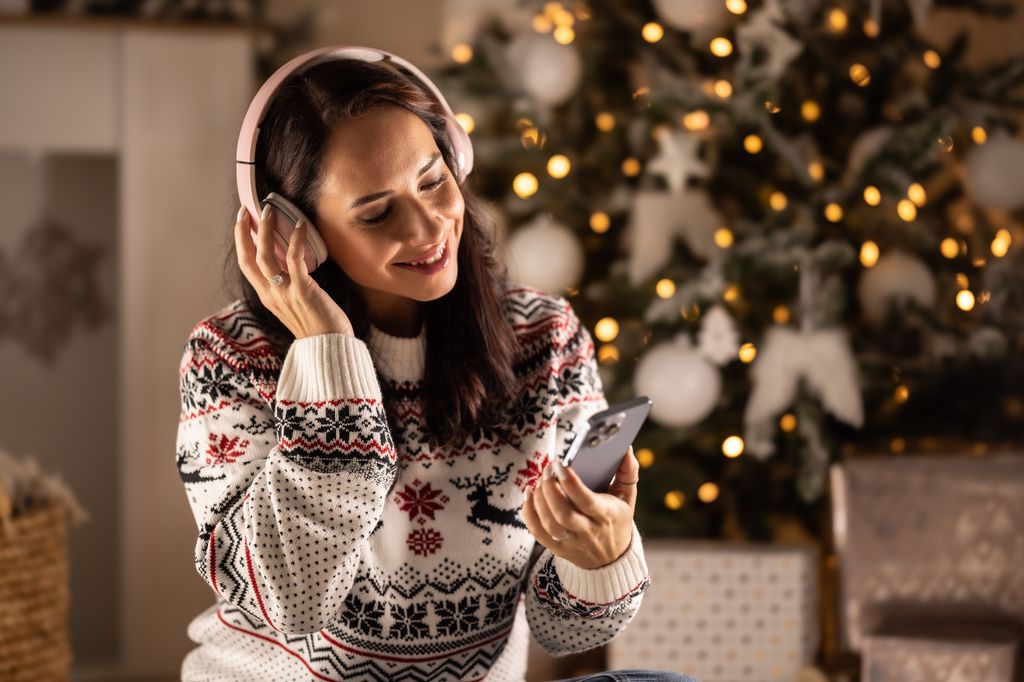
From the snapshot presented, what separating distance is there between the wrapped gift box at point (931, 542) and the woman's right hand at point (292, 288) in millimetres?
1227

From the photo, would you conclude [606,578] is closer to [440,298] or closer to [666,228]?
[440,298]

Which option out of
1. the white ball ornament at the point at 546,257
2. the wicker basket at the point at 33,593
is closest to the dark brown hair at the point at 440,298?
the wicker basket at the point at 33,593

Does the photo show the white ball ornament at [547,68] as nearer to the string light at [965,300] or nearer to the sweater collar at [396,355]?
the string light at [965,300]

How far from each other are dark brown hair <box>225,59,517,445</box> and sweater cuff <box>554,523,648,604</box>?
0.61ft

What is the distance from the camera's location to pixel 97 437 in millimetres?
3000

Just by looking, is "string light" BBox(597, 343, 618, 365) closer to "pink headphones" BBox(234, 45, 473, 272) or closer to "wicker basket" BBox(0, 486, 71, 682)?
"wicker basket" BBox(0, 486, 71, 682)

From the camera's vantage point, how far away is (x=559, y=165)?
2.49 m

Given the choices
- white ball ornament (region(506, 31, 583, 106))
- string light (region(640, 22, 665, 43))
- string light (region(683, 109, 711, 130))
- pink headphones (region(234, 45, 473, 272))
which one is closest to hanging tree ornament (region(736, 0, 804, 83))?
string light (region(683, 109, 711, 130))

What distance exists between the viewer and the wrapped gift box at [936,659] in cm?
191

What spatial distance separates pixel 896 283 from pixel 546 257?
0.68 meters

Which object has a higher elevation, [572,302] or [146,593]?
[572,302]

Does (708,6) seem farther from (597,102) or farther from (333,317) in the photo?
(333,317)

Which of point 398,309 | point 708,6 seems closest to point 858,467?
point 708,6

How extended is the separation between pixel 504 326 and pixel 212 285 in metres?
1.59
